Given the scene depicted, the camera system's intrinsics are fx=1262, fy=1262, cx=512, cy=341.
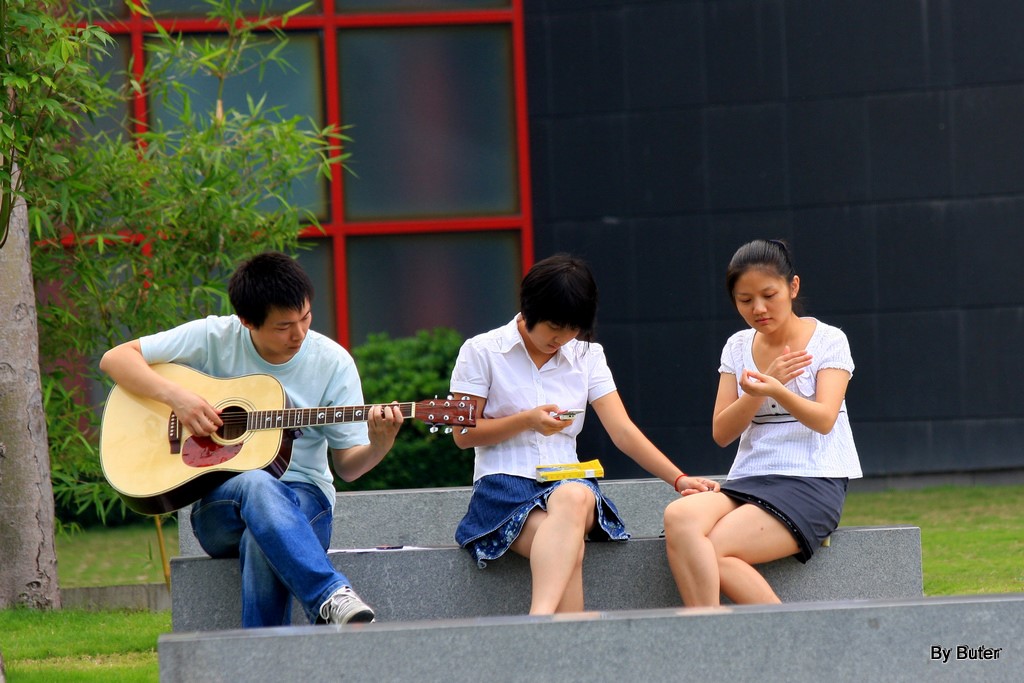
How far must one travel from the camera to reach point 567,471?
338 centimetres

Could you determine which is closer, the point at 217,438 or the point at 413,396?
the point at 217,438

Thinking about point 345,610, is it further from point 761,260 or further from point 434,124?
point 434,124

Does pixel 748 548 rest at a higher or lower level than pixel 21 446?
lower

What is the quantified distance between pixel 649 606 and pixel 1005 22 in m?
A: 5.80

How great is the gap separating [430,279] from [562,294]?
5208 mm

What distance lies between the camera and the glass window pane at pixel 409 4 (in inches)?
327

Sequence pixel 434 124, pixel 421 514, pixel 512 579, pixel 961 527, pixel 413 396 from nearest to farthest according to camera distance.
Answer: pixel 512 579 < pixel 421 514 < pixel 961 527 < pixel 413 396 < pixel 434 124

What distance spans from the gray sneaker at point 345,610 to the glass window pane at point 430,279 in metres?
5.48

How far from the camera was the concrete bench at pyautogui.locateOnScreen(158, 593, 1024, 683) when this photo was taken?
2.56 meters

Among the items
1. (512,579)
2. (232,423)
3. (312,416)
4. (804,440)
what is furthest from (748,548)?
(232,423)

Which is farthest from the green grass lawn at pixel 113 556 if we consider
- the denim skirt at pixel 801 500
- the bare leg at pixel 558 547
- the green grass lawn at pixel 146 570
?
the denim skirt at pixel 801 500

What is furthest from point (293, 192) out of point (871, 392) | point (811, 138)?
point (871, 392)

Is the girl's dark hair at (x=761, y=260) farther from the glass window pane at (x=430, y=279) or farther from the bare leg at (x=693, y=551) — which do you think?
the glass window pane at (x=430, y=279)

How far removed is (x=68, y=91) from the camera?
4.63 meters
